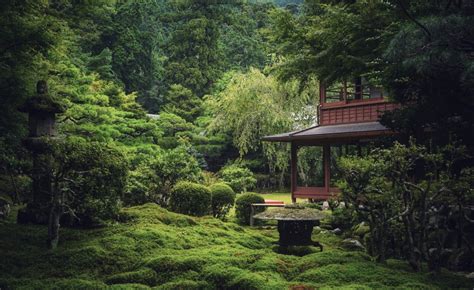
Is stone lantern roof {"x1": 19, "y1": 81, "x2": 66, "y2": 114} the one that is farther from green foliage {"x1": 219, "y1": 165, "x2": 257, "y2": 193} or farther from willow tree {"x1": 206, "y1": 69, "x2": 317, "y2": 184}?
willow tree {"x1": 206, "y1": 69, "x2": 317, "y2": 184}

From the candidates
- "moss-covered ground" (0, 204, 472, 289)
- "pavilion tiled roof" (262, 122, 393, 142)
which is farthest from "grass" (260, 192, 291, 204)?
"moss-covered ground" (0, 204, 472, 289)

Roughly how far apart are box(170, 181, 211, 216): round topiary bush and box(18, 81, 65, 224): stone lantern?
4336 mm

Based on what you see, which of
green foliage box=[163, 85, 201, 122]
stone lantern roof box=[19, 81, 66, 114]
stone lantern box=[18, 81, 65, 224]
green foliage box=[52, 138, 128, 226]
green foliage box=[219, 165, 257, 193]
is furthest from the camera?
green foliage box=[163, 85, 201, 122]

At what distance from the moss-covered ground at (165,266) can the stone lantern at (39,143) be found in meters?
0.37

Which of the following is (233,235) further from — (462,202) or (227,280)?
(462,202)

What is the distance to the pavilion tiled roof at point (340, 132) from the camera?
1823 centimetres

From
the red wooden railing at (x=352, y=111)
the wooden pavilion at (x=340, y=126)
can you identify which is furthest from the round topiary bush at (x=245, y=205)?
the red wooden railing at (x=352, y=111)

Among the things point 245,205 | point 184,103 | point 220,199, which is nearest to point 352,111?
point 245,205

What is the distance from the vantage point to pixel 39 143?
11.7m

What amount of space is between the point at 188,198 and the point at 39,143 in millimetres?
5037

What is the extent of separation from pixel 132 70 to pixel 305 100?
19513 mm

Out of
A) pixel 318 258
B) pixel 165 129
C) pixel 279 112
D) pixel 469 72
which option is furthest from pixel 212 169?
pixel 469 72

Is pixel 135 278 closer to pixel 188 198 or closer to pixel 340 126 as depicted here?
pixel 188 198

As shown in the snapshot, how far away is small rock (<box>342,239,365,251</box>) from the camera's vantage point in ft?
45.6
